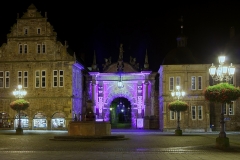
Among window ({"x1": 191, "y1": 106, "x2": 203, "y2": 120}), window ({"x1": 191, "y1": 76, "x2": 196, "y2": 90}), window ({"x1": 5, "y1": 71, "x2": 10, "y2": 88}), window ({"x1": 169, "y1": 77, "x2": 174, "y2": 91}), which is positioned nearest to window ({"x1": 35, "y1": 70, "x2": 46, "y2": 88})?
window ({"x1": 5, "y1": 71, "x2": 10, "y2": 88})

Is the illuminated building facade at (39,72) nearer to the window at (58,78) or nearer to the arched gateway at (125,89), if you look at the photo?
the window at (58,78)

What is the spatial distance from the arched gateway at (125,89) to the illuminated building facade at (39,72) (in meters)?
5.49

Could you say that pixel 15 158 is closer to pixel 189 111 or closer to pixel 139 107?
pixel 189 111

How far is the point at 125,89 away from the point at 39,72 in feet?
42.6

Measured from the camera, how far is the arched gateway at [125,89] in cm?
6175

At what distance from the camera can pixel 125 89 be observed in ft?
206

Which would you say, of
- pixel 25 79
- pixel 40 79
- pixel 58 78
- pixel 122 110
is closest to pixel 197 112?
pixel 58 78

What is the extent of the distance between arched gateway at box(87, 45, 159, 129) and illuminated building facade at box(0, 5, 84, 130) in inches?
216

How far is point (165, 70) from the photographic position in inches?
2223

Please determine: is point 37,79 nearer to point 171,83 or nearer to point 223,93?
point 171,83

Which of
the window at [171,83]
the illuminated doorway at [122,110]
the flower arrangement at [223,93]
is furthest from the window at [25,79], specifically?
the flower arrangement at [223,93]

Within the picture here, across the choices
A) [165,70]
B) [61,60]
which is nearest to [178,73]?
[165,70]

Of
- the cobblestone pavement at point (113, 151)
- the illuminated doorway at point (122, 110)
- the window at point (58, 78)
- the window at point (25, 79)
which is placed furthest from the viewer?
the illuminated doorway at point (122, 110)

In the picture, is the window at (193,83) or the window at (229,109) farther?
the window at (193,83)
